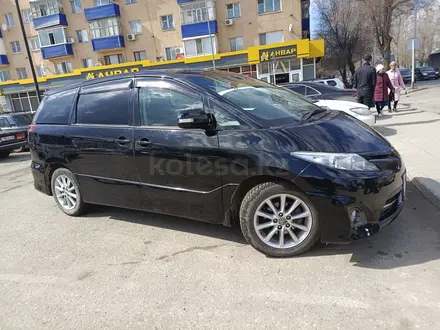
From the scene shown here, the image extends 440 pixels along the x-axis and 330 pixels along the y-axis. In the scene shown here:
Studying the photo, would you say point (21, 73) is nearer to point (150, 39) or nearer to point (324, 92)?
point (150, 39)

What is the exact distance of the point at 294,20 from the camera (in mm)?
28703

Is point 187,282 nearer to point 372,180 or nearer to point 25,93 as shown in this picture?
point 372,180

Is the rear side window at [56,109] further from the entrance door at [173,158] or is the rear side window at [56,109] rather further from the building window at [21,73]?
the building window at [21,73]

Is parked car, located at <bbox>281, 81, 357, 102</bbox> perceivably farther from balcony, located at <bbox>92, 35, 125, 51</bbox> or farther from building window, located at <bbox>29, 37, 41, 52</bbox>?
building window, located at <bbox>29, 37, 41, 52</bbox>

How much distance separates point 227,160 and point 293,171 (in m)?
0.63

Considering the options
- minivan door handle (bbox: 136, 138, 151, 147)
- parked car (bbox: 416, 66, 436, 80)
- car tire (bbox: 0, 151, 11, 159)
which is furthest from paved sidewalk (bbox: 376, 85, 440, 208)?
parked car (bbox: 416, 66, 436, 80)

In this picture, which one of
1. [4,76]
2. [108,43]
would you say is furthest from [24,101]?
[108,43]

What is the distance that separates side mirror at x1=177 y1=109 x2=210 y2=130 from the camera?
303cm

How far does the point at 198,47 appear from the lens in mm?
30344

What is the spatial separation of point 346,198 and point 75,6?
39.1m

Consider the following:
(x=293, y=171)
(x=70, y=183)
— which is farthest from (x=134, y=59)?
(x=293, y=171)

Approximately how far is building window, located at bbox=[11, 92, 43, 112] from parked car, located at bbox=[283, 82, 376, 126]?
35263 millimetres

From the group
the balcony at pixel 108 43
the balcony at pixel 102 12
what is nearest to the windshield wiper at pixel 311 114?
the balcony at pixel 108 43

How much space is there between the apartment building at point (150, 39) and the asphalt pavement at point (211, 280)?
2615 centimetres
